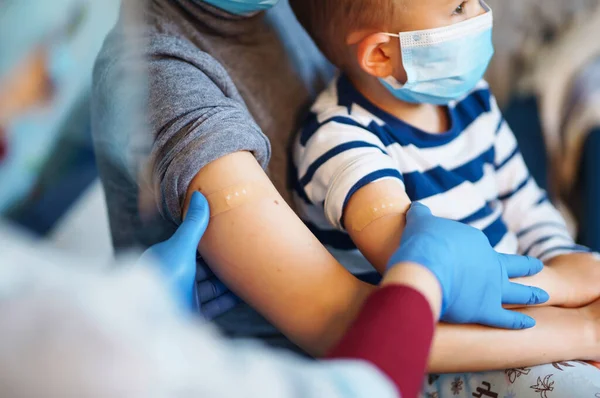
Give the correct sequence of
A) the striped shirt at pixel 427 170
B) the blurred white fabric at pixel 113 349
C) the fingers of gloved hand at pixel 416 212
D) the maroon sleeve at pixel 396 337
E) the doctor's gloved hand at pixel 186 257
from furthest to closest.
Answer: the striped shirt at pixel 427 170
the fingers of gloved hand at pixel 416 212
the doctor's gloved hand at pixel 186 257
the maroon sleeve at pixel 396 337
the blurred white fabric at pixel 113 349

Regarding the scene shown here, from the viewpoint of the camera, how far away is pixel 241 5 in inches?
33.1

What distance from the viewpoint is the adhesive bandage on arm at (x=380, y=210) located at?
791 mm

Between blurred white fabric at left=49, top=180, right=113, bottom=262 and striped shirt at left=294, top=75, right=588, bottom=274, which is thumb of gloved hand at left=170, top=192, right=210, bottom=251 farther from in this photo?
striped shirt at left=294, top=75, right=588, bottom=274

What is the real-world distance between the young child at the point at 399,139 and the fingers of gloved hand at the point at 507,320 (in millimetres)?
107

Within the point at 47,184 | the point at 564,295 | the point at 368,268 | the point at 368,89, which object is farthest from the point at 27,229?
the point at 564,295

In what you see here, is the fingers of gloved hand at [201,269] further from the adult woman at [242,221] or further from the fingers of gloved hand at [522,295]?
the fingers of gloved hand at [522,295]

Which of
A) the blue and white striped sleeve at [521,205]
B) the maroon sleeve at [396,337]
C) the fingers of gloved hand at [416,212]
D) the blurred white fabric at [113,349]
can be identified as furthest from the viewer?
the blue and white striped sleeve at [521,205]

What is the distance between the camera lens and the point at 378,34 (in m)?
0.91

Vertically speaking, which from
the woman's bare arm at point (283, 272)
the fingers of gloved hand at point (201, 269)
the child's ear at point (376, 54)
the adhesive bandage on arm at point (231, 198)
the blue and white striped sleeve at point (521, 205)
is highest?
the child's ear at point (376, 54)

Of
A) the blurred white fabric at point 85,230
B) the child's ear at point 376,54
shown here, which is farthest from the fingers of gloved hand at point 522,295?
the blurred white fabric at point 85,230

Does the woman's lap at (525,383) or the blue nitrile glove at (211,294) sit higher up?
the blue nitrile glove at (211,294)

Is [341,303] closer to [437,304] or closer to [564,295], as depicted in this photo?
[437,304]

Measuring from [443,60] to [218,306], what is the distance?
496mm

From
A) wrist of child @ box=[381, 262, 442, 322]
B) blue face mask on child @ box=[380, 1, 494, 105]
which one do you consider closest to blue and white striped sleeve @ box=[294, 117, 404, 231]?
blue face mask on child @ box=[380, 1, 494, 105]
